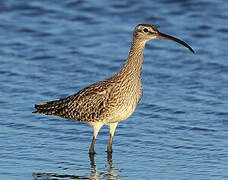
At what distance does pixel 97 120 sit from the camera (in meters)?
12.5

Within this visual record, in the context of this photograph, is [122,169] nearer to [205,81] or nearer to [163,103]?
[163,103]

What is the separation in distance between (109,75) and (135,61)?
5031 mm

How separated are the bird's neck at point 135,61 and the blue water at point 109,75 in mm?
1301

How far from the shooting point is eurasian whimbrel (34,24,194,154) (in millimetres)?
12148

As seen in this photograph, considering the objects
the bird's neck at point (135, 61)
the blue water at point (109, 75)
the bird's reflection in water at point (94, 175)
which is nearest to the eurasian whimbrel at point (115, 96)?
the bird's neck at point (135, 61)

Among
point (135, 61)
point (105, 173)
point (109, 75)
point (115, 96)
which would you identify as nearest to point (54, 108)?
point (115, 96)

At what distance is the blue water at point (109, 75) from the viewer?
38.5 feet

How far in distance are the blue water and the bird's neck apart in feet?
4.27

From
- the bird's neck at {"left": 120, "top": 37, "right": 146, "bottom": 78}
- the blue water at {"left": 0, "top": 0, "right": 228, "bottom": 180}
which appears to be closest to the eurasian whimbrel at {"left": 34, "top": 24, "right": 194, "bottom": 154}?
the bird's neck at {"left": 120, "top": 37, "right": 146, "bottom": 78}

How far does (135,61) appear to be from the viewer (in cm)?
1245

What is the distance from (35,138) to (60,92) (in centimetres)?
314

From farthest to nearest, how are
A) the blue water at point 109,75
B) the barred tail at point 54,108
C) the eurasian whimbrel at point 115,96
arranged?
the barred tail at point 54,108, the eurasian whimbrel at point 115,96, the blue water at point 109,75

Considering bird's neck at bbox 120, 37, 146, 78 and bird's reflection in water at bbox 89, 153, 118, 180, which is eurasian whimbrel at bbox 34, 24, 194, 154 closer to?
bird's neck at bbox 120, 37, 146, 78

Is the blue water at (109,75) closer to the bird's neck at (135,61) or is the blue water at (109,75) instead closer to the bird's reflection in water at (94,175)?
the bird's reflection in water at (94,175)
